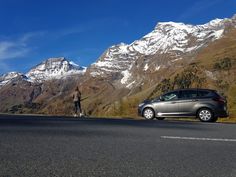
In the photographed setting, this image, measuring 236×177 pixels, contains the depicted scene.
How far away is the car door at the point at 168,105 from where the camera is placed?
22.8m

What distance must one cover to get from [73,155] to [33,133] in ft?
10.8

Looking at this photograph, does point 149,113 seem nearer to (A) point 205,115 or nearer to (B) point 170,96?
(B) point 170,96

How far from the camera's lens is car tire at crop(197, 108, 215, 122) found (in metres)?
21.9

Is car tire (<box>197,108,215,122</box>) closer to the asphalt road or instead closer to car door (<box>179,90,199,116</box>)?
car door (<box>179,90,199,116</box>)

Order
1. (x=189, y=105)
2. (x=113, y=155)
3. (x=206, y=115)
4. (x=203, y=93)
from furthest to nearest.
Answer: (x=203, y=93)
(x=189, y=105)
(x=206, y=115)
(x=113, y=155)

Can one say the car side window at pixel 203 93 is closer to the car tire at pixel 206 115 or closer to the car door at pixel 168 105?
the car tire at pixel 206 115

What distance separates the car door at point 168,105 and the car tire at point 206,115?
1307mm

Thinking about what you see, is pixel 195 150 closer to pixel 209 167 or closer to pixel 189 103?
pixel 209 167

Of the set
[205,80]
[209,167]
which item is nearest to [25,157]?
[209,167]

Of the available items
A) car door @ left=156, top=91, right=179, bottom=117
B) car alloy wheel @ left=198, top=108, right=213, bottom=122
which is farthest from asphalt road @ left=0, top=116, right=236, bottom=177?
car door @ left=156, top=91, right=179, bottom=117

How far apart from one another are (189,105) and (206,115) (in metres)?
1.05

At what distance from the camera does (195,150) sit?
8453 mm

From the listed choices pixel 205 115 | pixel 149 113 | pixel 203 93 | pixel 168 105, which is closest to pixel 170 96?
pixel 168 105

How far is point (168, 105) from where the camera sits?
23.0m
